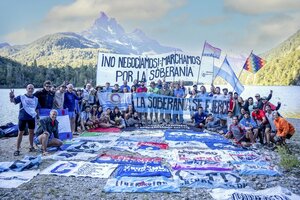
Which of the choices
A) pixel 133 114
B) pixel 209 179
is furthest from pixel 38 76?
pixel 209 179

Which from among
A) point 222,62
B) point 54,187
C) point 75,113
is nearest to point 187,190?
point 54,187

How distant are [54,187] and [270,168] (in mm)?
5798

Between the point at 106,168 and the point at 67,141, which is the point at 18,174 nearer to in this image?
the point at 106,168

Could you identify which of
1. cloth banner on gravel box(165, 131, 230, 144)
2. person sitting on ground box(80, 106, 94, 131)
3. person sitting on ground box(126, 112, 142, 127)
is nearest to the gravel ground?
cloth banner on gravel box(165, 131, 230, 144)

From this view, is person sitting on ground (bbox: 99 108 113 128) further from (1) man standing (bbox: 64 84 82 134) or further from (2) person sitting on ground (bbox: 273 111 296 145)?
(2) person sitting on ground (bbox: 273 111 296 145)

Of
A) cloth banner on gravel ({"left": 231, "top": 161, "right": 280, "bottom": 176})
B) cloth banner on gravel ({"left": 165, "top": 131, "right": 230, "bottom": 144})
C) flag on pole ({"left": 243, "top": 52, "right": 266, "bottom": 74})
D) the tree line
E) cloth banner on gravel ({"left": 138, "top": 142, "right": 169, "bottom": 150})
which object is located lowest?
cloth banner on gravel ({"left": 231, "top": 161, "right": 280, "bottom": 176})

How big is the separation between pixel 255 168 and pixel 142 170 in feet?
10.4

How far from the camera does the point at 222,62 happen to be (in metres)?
19.3

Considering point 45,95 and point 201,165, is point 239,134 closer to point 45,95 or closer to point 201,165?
point 201,165

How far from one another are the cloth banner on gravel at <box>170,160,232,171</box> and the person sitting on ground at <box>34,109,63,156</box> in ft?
13.8

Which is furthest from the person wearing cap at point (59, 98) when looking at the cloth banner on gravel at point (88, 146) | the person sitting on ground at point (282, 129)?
the person sitting on ground at point (282, 129)

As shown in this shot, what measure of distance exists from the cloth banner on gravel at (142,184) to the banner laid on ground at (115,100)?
10.6 m

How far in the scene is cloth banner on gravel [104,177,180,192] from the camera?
7055 millimetres

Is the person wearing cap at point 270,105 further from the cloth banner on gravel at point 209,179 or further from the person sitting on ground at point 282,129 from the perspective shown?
the cloth banner on gravel at point 209,179
